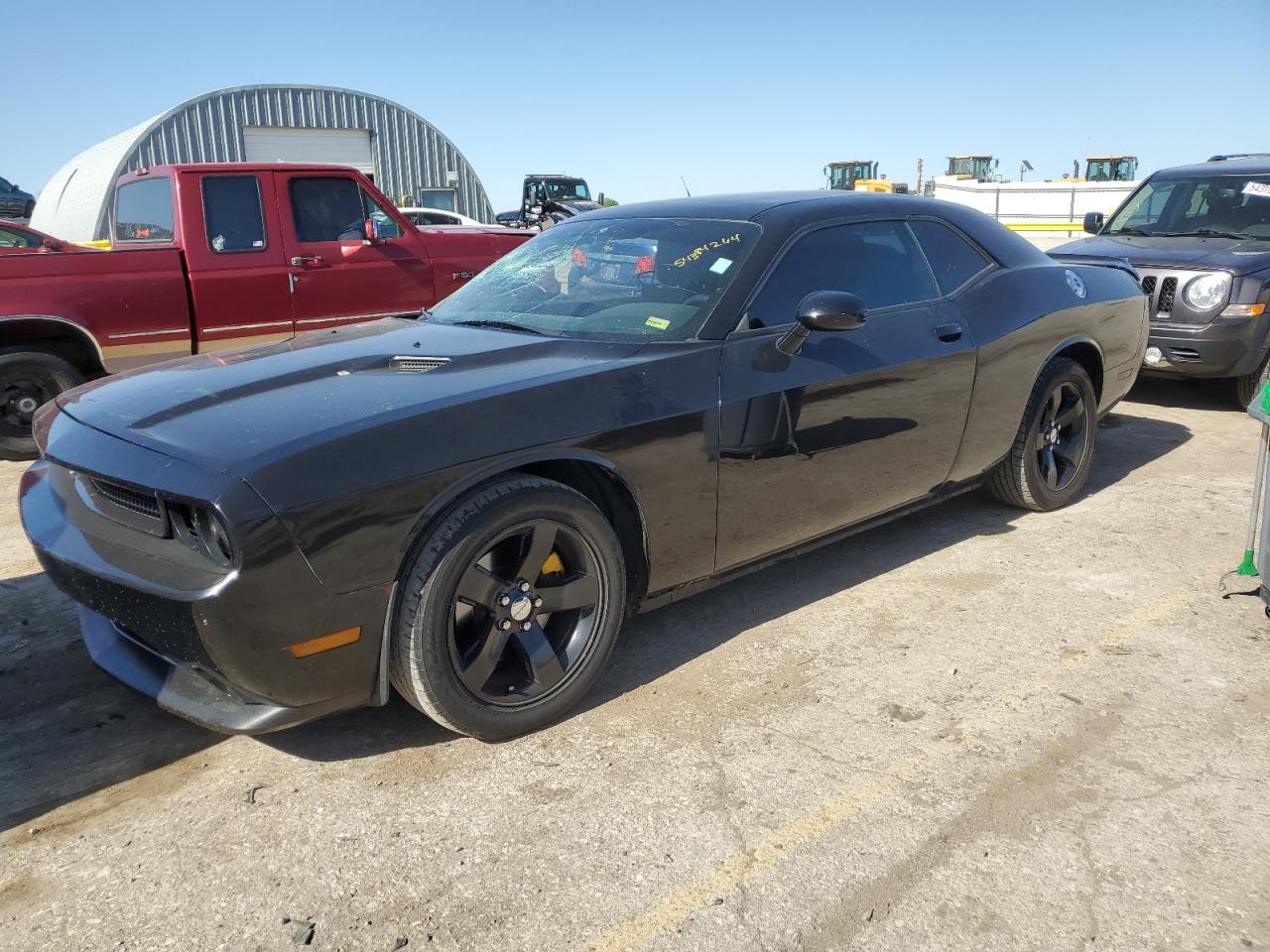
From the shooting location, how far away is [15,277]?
603 centimetres

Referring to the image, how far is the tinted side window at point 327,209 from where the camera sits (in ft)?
23.6

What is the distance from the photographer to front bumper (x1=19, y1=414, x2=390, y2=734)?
2350 mm

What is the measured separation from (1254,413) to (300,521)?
3240 millimetres

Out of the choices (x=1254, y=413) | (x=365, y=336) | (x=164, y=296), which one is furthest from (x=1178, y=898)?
(x=164, y=296)

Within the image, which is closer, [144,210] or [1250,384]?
[1250,384]

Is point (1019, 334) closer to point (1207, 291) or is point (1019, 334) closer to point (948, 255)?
point (948, 255)

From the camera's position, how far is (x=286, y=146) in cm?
2928

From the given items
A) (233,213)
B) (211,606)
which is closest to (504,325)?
(211,606)

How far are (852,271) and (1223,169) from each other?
5523 mm

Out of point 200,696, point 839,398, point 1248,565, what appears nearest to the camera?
point 200,696

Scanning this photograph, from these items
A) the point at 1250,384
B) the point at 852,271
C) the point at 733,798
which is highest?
the point at 852,271

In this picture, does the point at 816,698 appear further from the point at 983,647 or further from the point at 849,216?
the point at 849,216

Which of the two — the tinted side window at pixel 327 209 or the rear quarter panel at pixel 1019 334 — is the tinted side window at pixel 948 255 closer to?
the rear quarter panel at pixel 1019 334

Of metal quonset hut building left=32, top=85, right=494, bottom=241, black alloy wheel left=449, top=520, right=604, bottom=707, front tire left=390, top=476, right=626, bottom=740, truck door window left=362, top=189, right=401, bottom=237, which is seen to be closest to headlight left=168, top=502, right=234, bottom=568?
front tire left=390, top=476, right=626, bottom=740
